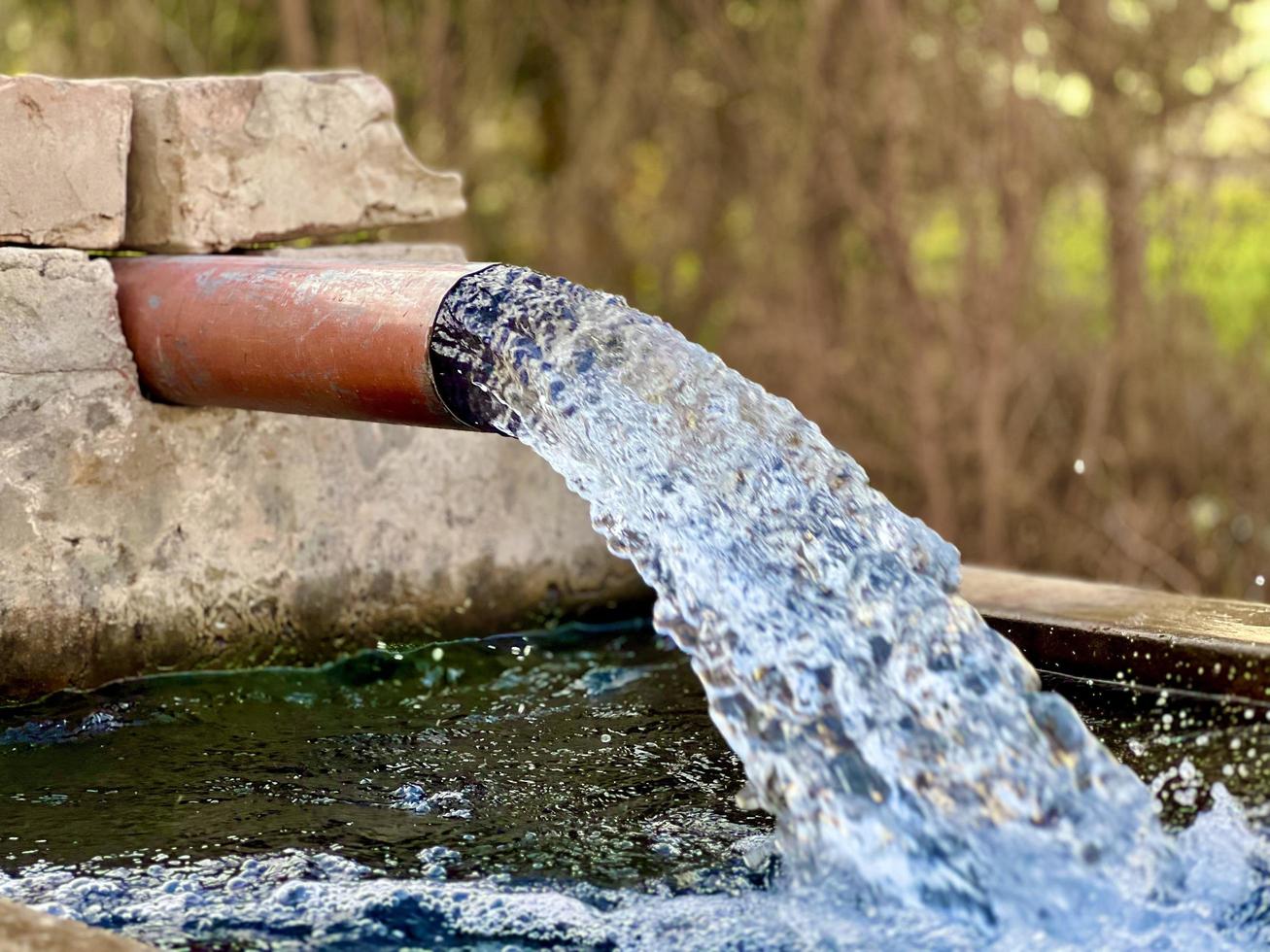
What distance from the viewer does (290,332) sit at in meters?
2.84

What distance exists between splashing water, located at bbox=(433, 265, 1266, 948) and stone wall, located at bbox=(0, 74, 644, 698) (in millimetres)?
874

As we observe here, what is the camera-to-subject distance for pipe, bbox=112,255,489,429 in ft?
8.82

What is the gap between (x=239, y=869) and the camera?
7.26 feet

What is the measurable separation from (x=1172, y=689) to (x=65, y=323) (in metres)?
2.06

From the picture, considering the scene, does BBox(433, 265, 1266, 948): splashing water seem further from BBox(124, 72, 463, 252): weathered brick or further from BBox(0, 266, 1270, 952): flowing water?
BBox(124, 72, 463, 252): weathered brick

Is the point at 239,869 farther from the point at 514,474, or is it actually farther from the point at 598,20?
the point at 598,20

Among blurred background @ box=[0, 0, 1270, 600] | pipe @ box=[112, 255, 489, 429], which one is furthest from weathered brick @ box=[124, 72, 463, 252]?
blurred background @ box=[0, 0, 1270, 600]

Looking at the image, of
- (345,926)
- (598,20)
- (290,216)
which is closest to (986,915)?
(345,926)

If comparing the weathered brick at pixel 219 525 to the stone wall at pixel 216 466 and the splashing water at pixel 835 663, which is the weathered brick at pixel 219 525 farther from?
the splashing water at pixel 835 663

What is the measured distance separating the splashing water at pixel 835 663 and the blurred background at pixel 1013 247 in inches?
112

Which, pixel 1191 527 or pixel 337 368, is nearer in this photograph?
pixel 337 368

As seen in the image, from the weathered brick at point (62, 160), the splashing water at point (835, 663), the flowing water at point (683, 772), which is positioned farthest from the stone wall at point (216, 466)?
the splashing water at point (835, 663)

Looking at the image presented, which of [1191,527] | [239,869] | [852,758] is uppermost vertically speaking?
[852,758]

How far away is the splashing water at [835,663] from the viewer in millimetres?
2096
